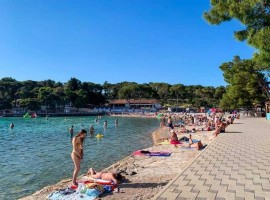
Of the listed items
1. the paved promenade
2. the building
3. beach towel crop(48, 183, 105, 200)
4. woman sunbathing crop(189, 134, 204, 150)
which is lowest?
beach towel crop(48, 183, 105, 200)

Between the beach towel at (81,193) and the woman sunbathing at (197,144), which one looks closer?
the beach towel at (81,193)

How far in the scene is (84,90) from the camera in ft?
406

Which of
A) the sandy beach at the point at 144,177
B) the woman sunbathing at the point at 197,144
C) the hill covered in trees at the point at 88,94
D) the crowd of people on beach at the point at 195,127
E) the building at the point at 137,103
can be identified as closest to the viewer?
the sandy beach at the point at 144,177

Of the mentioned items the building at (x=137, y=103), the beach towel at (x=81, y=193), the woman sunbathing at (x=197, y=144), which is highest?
the building at (x=137, y=103)

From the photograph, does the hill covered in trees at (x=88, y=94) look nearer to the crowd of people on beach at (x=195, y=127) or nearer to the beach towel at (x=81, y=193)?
the crowd of people on beach at (x=195, y=127)

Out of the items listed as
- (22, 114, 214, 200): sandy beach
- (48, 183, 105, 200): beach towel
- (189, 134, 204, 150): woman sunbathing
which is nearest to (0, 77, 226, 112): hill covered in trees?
(189, 134, 204, 150): woman sunbathing

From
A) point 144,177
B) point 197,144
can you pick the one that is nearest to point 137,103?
point 197,144

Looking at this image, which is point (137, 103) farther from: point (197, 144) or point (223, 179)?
point (223, 179)

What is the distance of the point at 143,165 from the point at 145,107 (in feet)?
358

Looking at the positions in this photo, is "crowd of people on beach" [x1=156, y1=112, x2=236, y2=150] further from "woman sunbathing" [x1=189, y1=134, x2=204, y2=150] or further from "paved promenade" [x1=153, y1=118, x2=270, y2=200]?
"paved promenade" [x1=153, y1=118, x2=270, y2=200]

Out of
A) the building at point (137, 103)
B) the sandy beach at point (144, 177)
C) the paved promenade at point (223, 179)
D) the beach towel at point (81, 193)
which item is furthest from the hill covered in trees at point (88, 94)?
the beach towel at point (81, 193)

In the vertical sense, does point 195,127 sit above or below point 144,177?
above

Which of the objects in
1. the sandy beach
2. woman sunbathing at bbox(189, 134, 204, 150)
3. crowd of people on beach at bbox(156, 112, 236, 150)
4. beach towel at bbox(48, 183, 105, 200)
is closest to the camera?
beach towel at bbox(48, 183, 105, 200)

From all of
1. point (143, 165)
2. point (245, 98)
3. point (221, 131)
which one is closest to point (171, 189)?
point (143, 165)
